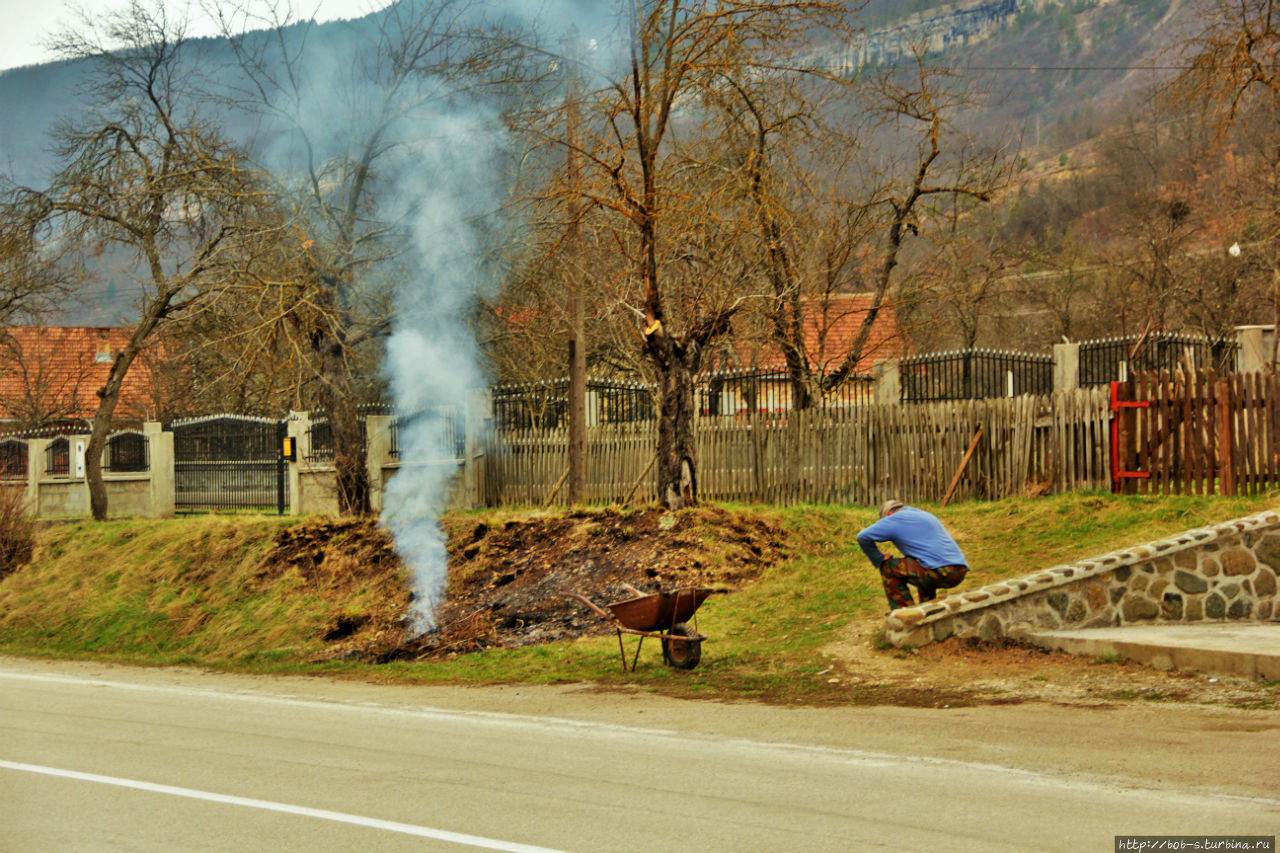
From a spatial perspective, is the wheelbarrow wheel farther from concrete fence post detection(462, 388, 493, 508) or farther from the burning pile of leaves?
concrete fence post detection(462, 388, 493, 508)

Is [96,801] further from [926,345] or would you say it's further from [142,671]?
[926,345]

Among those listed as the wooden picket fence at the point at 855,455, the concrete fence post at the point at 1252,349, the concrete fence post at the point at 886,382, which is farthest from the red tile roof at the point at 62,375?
the concrete fence post at the point at 1252,349

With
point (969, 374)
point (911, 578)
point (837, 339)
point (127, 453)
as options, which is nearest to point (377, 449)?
point (127, 453)

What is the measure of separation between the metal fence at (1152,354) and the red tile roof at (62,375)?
29.6 metres

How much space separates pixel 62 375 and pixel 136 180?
29179mm

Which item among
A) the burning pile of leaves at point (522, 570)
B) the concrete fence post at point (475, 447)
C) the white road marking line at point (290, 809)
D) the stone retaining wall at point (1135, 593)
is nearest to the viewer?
the white road marking line at point (290, 809)

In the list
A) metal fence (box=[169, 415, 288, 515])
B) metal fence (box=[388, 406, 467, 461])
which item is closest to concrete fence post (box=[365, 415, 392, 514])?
metal fence (box=[388, 406, 467, 461])

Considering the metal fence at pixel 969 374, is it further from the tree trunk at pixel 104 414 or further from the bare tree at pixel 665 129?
the tree trunk at pixel 104 414

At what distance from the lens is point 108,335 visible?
2098 inches

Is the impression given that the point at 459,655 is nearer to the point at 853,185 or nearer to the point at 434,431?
the point at 434,431

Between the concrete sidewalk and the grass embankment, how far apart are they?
7.75 feet

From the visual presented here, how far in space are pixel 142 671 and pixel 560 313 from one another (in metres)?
8.88

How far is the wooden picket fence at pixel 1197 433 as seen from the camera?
1512 cm

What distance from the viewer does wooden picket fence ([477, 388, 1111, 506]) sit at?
1745cm
